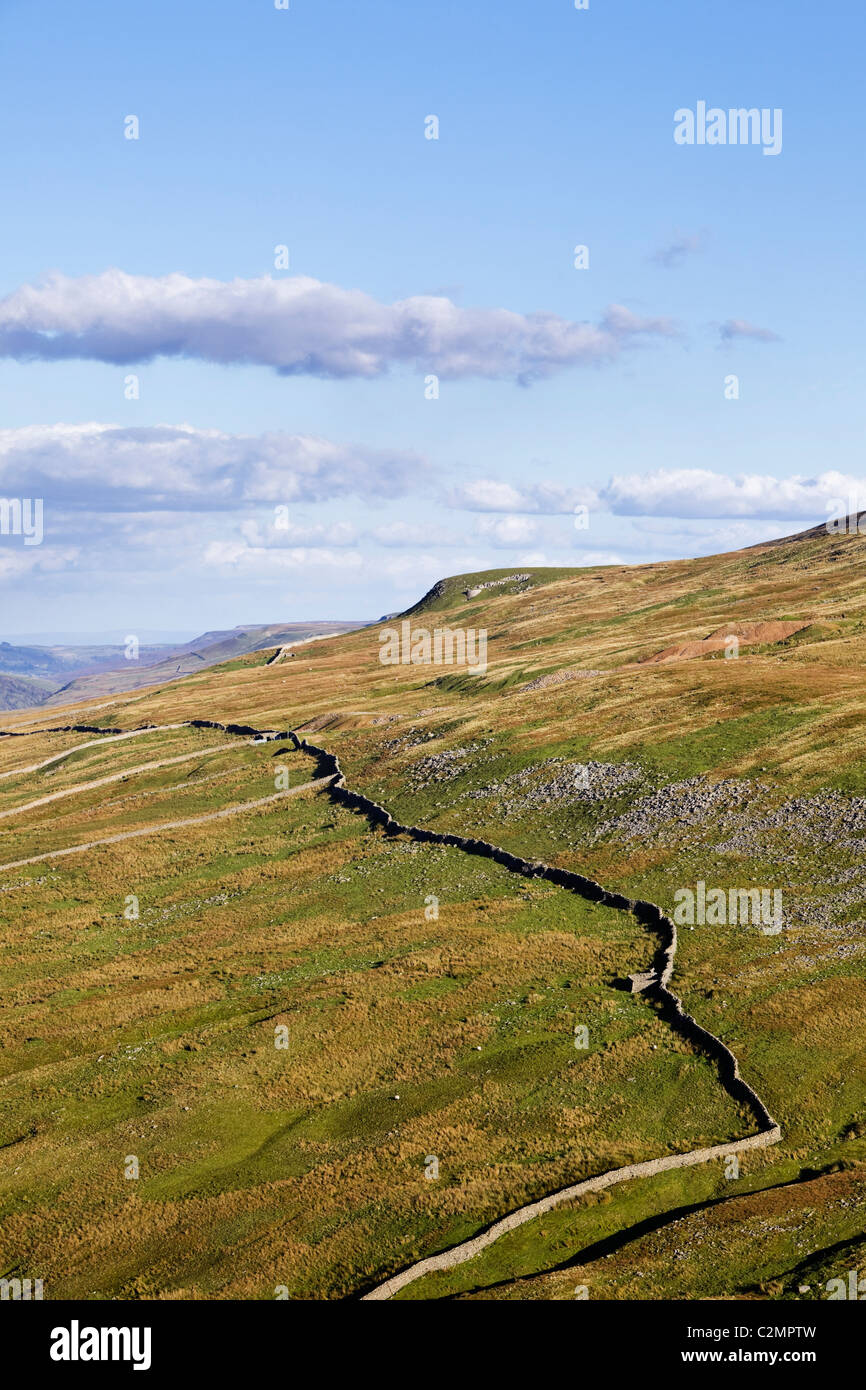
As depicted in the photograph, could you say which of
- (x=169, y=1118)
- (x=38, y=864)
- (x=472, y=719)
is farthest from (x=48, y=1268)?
(x=472, y=719)

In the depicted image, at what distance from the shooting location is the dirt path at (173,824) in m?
92.6

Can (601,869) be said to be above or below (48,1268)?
above

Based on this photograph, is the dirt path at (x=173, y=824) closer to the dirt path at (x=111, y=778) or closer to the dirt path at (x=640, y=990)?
the dirt path at (x=640, y=990)

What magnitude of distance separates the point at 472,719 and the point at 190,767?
3511 centimetres

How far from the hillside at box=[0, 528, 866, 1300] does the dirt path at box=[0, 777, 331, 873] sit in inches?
21.2

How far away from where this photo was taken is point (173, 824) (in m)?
98.9

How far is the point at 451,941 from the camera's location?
60.3m

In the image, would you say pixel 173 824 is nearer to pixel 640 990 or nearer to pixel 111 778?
pixel 111 778

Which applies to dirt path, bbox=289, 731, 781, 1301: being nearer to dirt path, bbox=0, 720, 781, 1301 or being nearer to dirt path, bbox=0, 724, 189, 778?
dirt path, bbox=0, 720, 781, 1301

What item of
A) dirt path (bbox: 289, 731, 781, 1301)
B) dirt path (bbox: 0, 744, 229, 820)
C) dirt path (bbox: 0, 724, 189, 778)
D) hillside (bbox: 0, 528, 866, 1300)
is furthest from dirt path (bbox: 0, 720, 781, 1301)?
dirt path (bbox: 0, 724, 189, 778)

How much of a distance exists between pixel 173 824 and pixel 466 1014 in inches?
2169

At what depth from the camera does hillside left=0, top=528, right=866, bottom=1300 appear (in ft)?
112
